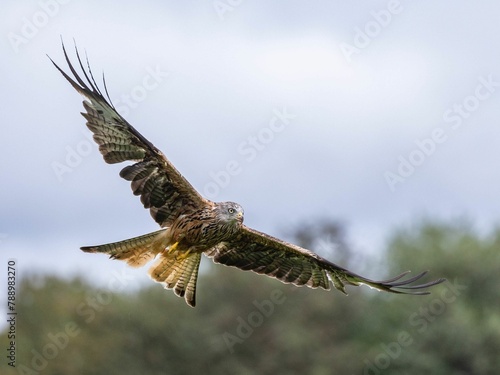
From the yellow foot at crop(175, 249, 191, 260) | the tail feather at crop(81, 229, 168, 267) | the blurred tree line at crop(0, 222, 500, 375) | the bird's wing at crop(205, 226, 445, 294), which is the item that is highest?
the blurred tree line at crop(0, 222, 500, 375)

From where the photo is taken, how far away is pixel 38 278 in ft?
192

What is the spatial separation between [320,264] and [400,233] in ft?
145

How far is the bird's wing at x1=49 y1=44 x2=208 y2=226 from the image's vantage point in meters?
14.9

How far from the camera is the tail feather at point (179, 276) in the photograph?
16484mm

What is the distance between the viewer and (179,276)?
1658 centimetres

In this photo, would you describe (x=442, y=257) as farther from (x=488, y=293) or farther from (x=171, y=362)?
(x=171, y=362)

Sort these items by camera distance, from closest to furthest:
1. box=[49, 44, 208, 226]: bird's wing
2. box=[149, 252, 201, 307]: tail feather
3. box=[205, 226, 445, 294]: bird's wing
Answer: box=[49, 44, 208, 226]: bird's wing → box=[149, 252, 201, 307]: tail feather → box=[205, 226, 445, 294]: bird's wing

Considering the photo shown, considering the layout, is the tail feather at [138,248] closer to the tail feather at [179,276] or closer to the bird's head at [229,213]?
the tail feather at [179,276]

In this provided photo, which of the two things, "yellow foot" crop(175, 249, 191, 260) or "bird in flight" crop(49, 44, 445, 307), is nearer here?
"bird in flight" crop(49, 44, 445, 307)

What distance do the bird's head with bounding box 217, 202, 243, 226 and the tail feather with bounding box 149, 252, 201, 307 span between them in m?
0.99

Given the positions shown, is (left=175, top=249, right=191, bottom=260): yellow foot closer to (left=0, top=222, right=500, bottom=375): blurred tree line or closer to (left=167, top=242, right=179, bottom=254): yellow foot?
(left=167, top=242, right=179, bottom=254): yellow foot

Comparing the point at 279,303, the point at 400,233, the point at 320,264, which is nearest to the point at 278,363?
the point at 279,303

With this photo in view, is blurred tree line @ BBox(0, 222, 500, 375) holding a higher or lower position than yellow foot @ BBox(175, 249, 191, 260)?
higher

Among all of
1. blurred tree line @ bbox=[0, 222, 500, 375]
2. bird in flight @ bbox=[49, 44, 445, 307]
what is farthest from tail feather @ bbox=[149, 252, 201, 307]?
blurred tree line @ bbox=[0, 222, 500, 375]
